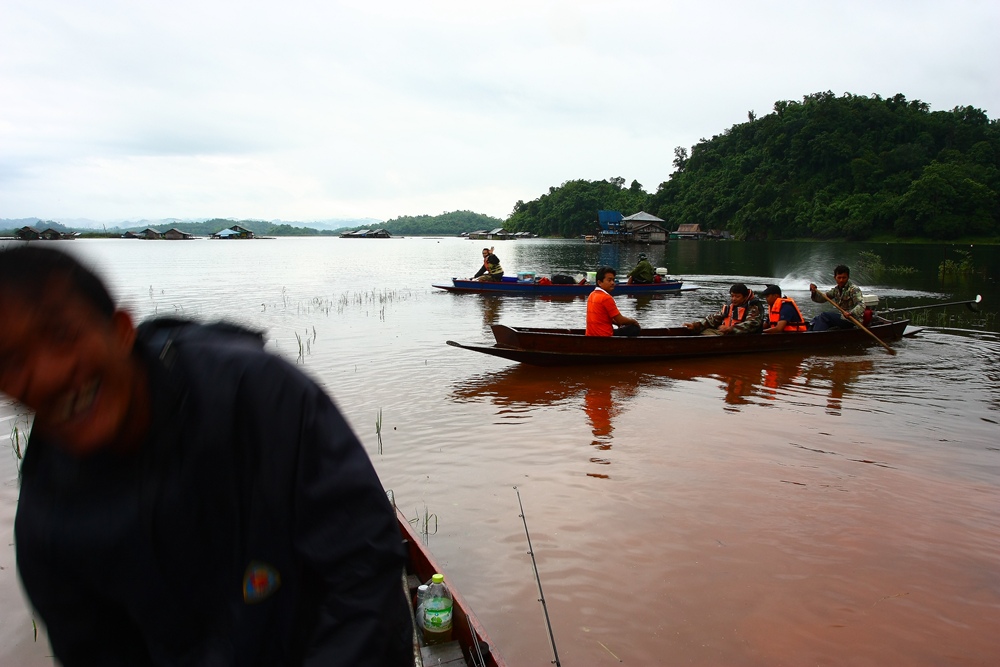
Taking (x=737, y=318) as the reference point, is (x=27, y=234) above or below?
above

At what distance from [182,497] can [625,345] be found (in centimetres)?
999

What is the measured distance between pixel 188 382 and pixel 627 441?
6.65 meters

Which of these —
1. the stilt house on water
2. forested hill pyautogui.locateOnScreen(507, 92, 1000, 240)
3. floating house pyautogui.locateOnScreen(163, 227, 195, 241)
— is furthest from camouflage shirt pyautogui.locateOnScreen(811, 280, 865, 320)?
floating house pyautogui.locateOnScreen(163, 227, 195, 241)

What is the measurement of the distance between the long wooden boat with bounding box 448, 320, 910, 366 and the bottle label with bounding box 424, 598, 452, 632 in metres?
6.78

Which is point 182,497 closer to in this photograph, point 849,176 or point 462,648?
point 462,648

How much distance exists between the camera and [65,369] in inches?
42.4

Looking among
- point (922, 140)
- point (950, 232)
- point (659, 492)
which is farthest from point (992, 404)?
point (922, 140)

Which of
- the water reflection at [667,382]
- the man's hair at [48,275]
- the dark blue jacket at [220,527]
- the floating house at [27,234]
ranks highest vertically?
the floating house at [27,234]

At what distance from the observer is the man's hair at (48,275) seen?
3.45ft

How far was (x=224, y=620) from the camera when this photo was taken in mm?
1235

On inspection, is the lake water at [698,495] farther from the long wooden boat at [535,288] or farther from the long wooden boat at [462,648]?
the long wooden boat at [535,288]

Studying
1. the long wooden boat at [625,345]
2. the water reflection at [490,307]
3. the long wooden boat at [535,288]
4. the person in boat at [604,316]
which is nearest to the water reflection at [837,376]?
the long wooden boat at [625,345]

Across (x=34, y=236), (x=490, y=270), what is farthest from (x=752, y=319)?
(x=34, y=236)

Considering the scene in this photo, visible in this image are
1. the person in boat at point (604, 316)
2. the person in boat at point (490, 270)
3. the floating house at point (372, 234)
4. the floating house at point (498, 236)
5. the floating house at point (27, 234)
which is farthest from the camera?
the floating house at point (372, 234)
